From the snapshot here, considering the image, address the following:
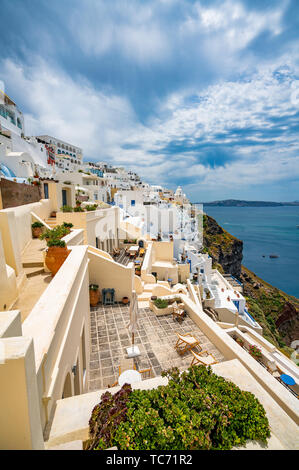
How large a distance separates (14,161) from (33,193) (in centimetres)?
918

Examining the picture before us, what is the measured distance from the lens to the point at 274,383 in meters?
4.66

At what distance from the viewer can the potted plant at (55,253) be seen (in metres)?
6.39

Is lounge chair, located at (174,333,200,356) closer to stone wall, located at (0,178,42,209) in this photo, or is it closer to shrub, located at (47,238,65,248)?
shrub, located at (47,238,65,248)

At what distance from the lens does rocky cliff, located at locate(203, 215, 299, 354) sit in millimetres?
34397

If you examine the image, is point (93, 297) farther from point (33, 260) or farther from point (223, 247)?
point (223, 247)

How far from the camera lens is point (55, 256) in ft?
21.2

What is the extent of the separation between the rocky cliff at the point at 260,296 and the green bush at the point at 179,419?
94.6 ft

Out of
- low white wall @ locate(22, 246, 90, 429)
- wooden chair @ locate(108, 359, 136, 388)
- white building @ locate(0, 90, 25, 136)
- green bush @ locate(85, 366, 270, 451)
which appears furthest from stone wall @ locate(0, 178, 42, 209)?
white building @ locate(0, 90, 25, 136)

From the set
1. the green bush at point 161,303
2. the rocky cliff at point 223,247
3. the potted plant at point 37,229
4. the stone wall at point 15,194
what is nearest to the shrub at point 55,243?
the stone wall at point 15,194

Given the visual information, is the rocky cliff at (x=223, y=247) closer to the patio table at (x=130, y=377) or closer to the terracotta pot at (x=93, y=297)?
the terracotta pot at (x=93, y=297)

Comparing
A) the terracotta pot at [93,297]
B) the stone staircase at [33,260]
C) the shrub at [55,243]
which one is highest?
the shrub at [55,243]

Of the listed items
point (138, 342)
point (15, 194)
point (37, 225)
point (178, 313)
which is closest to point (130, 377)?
point (138, 342)

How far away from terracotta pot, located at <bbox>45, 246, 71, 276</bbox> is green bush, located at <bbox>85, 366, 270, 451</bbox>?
4351mm

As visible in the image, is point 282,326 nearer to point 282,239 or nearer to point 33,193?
point 33,193
